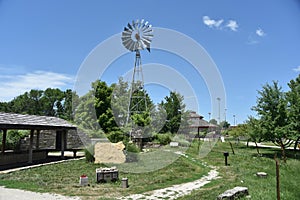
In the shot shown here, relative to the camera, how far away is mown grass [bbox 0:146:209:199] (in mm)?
9570

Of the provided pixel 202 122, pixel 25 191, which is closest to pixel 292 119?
pixel 25 191

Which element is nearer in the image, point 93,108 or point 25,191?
point 25,191

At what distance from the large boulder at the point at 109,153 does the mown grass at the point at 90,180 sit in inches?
43.7

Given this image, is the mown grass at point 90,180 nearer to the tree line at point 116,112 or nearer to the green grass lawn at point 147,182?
the green grass lawn at point 147,182

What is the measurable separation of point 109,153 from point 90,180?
5143 millimetres

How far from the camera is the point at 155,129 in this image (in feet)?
105

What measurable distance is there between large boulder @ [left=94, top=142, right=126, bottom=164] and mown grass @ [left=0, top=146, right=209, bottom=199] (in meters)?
1.11

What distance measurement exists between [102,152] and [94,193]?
7.35m

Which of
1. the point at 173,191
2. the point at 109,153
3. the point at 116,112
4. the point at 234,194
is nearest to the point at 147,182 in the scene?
the point at 173,191

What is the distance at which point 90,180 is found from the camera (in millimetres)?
11531

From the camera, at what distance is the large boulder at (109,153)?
16484mm

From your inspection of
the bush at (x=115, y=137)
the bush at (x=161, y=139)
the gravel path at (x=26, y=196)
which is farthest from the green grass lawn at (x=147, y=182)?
the bush at (x=161, y=139)

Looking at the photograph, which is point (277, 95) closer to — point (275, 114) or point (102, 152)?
point (275, 114)

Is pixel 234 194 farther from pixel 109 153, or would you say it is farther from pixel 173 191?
pixel 109 153
